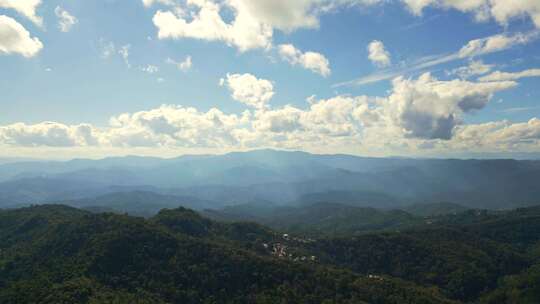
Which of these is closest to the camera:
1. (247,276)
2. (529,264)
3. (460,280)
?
(247,276)

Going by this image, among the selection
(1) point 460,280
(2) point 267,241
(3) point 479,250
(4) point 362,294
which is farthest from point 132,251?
(3) point 479,250

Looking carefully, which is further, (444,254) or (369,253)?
(369,253)

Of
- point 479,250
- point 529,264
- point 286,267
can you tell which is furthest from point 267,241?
point 529,264

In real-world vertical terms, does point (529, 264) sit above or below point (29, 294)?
below

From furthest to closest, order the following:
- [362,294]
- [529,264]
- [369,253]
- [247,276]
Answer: [369,253] < [529,264] < [247,276] < [362,294]

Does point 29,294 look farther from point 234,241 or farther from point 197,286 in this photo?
point 234,241

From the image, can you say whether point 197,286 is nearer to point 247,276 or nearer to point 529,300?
point 247,276
